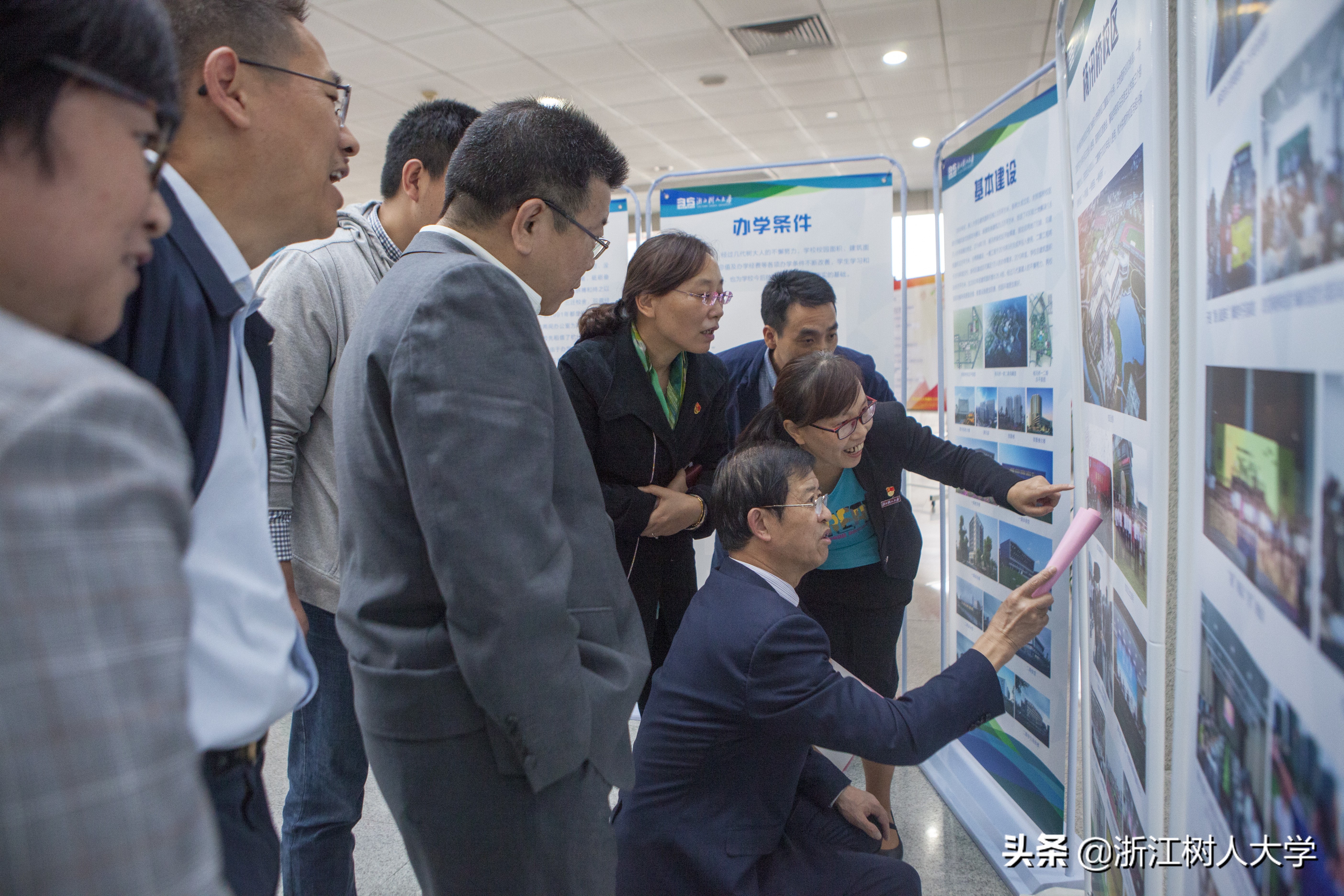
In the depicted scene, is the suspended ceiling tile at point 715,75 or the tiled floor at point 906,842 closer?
the tiled floor at point 906,842

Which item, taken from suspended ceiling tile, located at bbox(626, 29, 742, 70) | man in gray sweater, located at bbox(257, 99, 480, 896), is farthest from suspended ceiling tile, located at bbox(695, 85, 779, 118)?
man in gray sweater, located at bbox(257, 99, 480, 896)

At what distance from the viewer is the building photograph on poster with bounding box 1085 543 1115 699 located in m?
1.26

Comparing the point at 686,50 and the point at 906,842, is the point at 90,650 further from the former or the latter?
the point at 686,50

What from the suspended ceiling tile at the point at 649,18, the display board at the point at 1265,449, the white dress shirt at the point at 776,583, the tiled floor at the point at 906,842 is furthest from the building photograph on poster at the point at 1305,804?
the suspended ceiling tile at the point at 649,18

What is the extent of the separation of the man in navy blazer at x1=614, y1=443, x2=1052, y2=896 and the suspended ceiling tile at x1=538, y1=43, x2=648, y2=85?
4646mm

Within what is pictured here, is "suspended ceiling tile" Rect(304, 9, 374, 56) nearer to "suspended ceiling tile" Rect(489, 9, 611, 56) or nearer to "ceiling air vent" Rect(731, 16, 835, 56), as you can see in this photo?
"suspended ceiling tile" Rect(489, 9, 611, 56)

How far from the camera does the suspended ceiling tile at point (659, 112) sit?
619 centimetres

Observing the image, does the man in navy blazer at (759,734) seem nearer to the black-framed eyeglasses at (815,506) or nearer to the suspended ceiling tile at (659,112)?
the black-framed eyeglasses at (815,506)

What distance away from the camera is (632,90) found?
587cm

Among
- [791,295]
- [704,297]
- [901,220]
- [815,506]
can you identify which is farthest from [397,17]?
[815,506]

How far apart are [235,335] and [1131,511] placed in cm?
108

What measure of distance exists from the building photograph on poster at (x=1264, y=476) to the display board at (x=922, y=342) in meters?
5.62

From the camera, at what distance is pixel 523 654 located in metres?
0.87

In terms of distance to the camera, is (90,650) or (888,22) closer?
(90,650)
